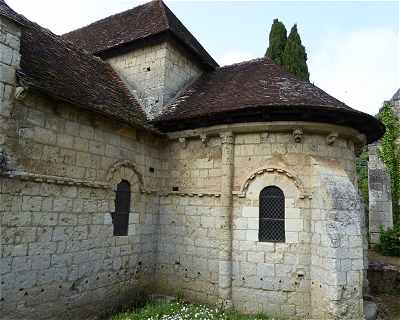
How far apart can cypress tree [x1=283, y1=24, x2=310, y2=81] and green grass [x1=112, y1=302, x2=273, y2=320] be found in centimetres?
1506

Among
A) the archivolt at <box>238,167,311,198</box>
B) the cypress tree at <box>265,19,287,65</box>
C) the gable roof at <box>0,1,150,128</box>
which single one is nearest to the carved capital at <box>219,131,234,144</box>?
the archivolt at <box>238,167,311,198</box>

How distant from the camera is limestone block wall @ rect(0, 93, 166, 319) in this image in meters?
5.43

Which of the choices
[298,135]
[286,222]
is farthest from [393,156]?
[286,222]

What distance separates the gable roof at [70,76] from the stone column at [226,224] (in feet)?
6.80

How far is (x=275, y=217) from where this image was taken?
7.29 m

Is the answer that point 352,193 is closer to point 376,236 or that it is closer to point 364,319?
point 364,319

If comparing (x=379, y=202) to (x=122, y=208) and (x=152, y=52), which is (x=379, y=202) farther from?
(x=122, y=208)

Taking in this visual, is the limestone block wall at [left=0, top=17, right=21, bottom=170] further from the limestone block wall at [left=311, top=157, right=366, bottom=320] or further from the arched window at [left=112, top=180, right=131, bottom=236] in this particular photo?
the limestone block wall at [left=311, top=157, right=366, bottom=320]

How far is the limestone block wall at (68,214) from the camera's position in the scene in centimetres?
543

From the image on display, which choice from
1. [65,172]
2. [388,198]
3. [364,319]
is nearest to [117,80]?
[65,172]

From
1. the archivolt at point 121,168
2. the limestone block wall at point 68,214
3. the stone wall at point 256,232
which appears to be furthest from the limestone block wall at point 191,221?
the archivolt at point 121,168

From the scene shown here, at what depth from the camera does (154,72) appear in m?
9.56

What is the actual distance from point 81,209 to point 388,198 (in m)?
13.3

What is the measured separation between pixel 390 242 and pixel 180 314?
1067cm
